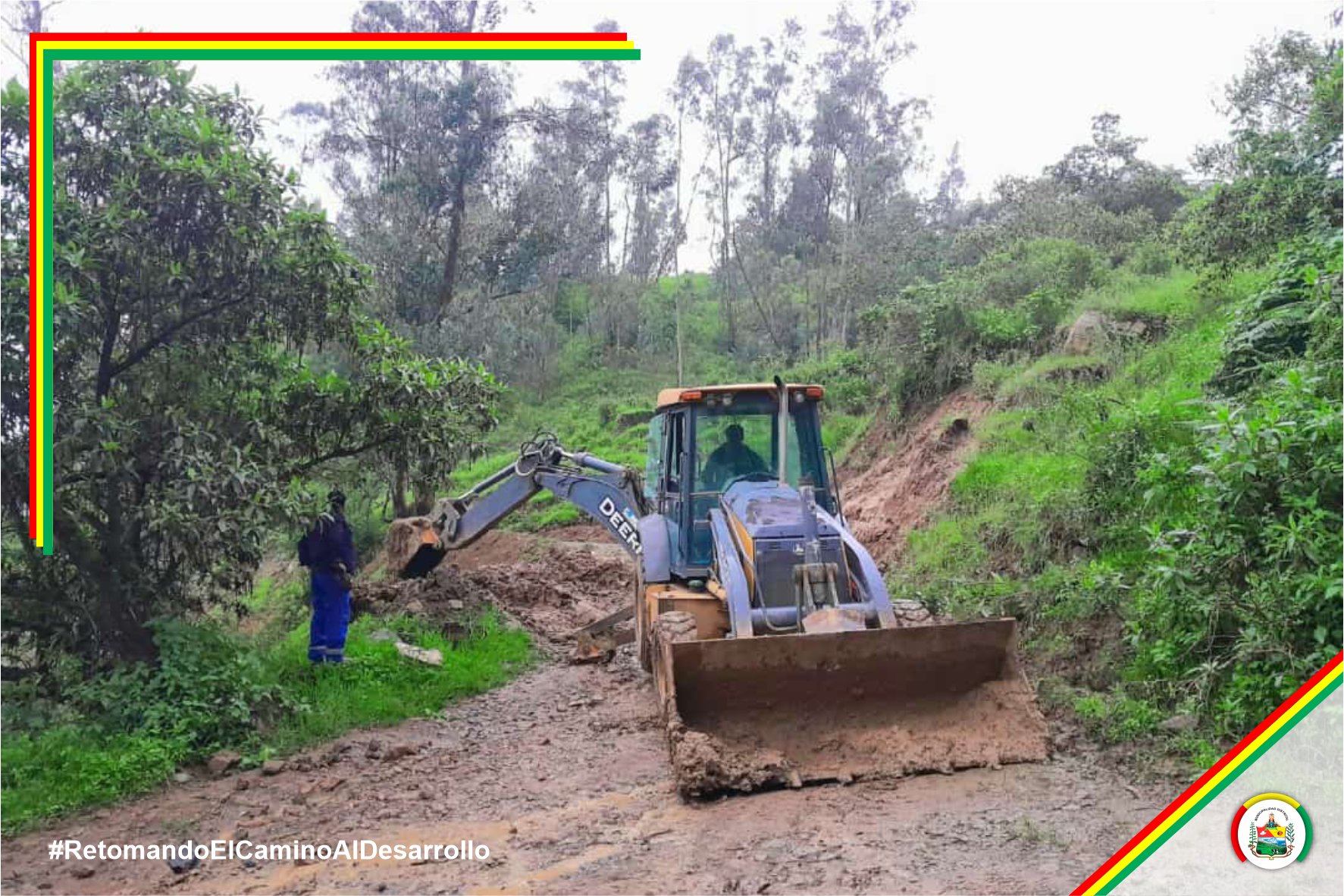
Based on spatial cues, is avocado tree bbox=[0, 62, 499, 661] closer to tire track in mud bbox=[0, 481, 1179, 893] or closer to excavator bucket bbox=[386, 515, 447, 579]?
tire track in mud bbox=[0, 481, 1179, 893]

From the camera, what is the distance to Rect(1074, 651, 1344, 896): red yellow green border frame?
186 inches

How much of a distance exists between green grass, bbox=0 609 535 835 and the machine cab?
8.33 ft

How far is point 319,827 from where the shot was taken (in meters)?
5.86

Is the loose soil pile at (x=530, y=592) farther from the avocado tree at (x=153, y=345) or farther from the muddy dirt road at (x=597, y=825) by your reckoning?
the muddy dirt road at (x=597, y=825)

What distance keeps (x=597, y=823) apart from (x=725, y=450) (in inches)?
137

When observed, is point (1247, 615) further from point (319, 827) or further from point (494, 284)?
point (494, 284)

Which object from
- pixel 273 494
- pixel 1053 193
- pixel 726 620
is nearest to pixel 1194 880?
pixel 726 620

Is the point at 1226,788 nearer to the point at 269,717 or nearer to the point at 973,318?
the point at 269,717

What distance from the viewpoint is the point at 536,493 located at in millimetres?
10656

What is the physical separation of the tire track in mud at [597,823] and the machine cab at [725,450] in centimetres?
147

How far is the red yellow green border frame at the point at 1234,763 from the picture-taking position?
4723 millimetres

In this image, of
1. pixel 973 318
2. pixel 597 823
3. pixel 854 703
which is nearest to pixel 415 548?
pixel 597 823

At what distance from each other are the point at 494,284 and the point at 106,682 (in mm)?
15392

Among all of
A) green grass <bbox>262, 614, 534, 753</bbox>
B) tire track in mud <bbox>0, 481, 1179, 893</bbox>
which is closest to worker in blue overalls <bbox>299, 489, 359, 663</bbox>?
green grass <bbox>262, 614, 534, 753</bbox>
